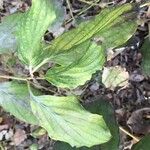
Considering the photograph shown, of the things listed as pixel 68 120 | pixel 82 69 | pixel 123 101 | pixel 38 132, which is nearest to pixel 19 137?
pixel 38 132

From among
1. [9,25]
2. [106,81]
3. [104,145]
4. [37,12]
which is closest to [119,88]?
[106,81]

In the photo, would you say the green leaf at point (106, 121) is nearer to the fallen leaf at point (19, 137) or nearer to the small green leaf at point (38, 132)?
the small green leaf at point (38, 132)

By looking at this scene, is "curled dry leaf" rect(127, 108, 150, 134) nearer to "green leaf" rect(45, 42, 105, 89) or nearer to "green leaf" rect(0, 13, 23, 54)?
"green leaf" rect(0, 13, 23, 54)

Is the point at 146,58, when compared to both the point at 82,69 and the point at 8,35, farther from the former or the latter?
the point at 82,69

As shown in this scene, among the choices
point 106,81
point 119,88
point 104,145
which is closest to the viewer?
point 104,145

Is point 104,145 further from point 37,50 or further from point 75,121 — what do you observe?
point 37,50
